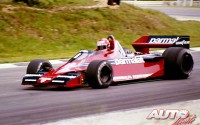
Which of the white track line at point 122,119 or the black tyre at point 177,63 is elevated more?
the white track line at point 122,119

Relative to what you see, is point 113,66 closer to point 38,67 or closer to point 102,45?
point 102,45

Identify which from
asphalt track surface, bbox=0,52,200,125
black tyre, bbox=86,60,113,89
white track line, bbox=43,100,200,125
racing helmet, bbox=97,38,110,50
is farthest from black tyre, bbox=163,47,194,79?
white track line, bbox=43,100,200,125

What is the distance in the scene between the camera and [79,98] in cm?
1251

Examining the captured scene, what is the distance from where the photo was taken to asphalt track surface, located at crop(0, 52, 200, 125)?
10.7 metres

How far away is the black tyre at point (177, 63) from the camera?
1552cm

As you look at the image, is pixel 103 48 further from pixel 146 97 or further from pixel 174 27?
pixel 174 27

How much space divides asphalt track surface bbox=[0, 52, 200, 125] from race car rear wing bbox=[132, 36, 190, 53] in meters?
1.55

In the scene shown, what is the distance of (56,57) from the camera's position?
22.2 metres

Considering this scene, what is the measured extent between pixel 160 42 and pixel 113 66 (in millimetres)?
3150

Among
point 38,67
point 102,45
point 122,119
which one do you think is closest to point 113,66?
point 102,45

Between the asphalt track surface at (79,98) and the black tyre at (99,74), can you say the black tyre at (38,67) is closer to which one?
the asphalt track surface at (79,98)

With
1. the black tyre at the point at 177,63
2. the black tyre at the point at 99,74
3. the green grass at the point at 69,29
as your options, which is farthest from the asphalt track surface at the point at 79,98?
the green grass at the point at 69,29

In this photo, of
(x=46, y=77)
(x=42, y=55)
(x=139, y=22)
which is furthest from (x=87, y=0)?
(x=46, y=77)

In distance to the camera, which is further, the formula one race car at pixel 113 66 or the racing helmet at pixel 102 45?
the racing helmet at pixel 102 45
